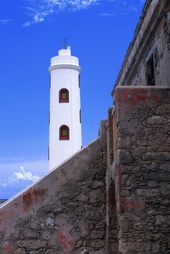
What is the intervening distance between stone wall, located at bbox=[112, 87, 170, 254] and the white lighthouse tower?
20191 millimetres

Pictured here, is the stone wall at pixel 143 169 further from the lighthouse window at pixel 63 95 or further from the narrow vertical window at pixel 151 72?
the lighthouse window at pixel 63 95

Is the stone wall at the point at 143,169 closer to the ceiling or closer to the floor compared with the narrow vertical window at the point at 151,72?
closer to the floor

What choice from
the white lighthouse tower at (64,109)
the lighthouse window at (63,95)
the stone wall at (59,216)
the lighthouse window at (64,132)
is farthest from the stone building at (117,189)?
the lighthouse window at (63,95)

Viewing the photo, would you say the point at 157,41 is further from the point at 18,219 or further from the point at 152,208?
the point at 18,219

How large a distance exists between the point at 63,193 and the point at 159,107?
2.42 metres

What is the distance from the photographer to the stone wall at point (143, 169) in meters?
6.28

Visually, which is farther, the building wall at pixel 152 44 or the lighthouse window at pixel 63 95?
the lighthouse window at pixel 63 95

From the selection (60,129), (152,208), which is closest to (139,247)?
(152,208)

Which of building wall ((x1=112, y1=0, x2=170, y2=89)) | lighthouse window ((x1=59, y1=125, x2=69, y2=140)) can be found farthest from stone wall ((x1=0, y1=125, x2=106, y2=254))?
lighthouse window ((x1=59, y1=125, x2=69, y2=140))

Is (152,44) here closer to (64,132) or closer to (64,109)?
(64,132)

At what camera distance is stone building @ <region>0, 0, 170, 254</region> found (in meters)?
6.33

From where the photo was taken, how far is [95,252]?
24.8 feet

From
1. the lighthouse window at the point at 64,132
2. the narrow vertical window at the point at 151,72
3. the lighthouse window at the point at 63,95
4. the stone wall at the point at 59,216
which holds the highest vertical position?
the lighthouse window at the point at 63,95

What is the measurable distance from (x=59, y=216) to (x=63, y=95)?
68.3ft
